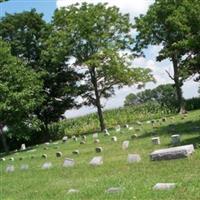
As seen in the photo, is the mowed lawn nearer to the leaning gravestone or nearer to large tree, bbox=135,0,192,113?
the leaning gravestone

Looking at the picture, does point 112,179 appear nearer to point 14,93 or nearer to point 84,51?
point 14,93

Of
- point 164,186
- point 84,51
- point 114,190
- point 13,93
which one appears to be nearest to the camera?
point 164,186

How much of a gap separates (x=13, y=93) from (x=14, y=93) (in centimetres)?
6

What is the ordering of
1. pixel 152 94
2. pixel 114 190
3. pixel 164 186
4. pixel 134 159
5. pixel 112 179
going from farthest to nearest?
pixel 152 94
pixel 134 159
pixel 112 179
pixel 114 190
pixel 164 186

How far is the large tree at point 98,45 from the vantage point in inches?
1697

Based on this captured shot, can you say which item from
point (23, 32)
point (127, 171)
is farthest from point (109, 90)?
point (127, 171)

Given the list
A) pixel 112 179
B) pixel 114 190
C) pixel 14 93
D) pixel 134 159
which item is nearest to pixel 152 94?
pixel 14 93

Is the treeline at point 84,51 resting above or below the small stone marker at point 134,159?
above

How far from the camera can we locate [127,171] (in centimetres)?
1468

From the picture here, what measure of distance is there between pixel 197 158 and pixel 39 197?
167 inches

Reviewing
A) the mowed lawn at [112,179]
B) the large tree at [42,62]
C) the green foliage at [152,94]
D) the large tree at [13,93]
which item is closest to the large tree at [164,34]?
the large tree at [42,62]

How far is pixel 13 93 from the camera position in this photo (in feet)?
111

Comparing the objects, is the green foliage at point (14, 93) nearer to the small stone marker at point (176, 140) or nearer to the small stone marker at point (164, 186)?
the small stone marker at point (176, 140)

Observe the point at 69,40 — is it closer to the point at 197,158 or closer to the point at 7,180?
the point at 7,180
